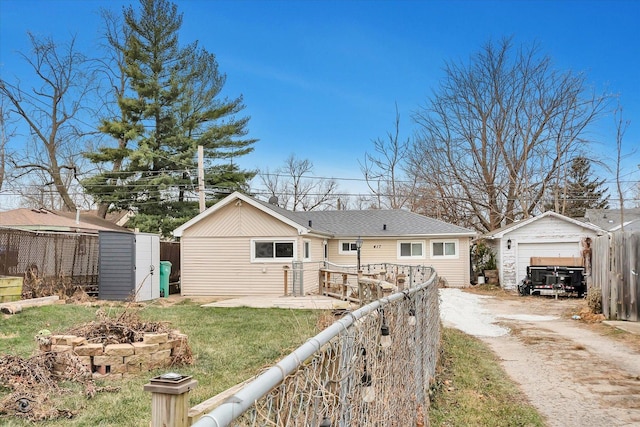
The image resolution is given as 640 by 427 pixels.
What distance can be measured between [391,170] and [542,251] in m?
15.7

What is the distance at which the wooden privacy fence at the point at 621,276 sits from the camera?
11.0 m

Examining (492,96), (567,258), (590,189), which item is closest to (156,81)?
(492,96)

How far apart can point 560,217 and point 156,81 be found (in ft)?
74.9

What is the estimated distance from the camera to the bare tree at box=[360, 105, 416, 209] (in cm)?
3584

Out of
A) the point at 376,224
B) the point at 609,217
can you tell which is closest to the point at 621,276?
the point at 376,224

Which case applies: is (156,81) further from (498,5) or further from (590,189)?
(590,189)

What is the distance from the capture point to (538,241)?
73.3ft

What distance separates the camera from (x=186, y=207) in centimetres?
2900

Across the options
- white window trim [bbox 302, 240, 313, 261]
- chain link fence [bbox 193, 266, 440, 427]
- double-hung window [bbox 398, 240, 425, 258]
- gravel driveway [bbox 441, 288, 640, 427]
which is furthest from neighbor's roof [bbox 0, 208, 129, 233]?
chain link fence [bbox 193, 266, 440, 427]

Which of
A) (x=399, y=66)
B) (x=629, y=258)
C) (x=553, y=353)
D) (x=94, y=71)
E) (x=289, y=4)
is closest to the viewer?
(x=553, y=353)

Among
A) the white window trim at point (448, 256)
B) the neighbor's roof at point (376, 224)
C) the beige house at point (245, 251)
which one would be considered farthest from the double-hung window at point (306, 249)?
the white window trim at point (448, 256)

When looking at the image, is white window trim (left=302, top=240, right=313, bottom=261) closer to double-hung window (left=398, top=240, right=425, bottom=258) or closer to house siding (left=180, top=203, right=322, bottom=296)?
house siding (left=180, top=203, right=322, bottom=296)

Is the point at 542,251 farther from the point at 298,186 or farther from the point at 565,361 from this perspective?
the point at 298,186

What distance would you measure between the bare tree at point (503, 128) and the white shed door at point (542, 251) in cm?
860
